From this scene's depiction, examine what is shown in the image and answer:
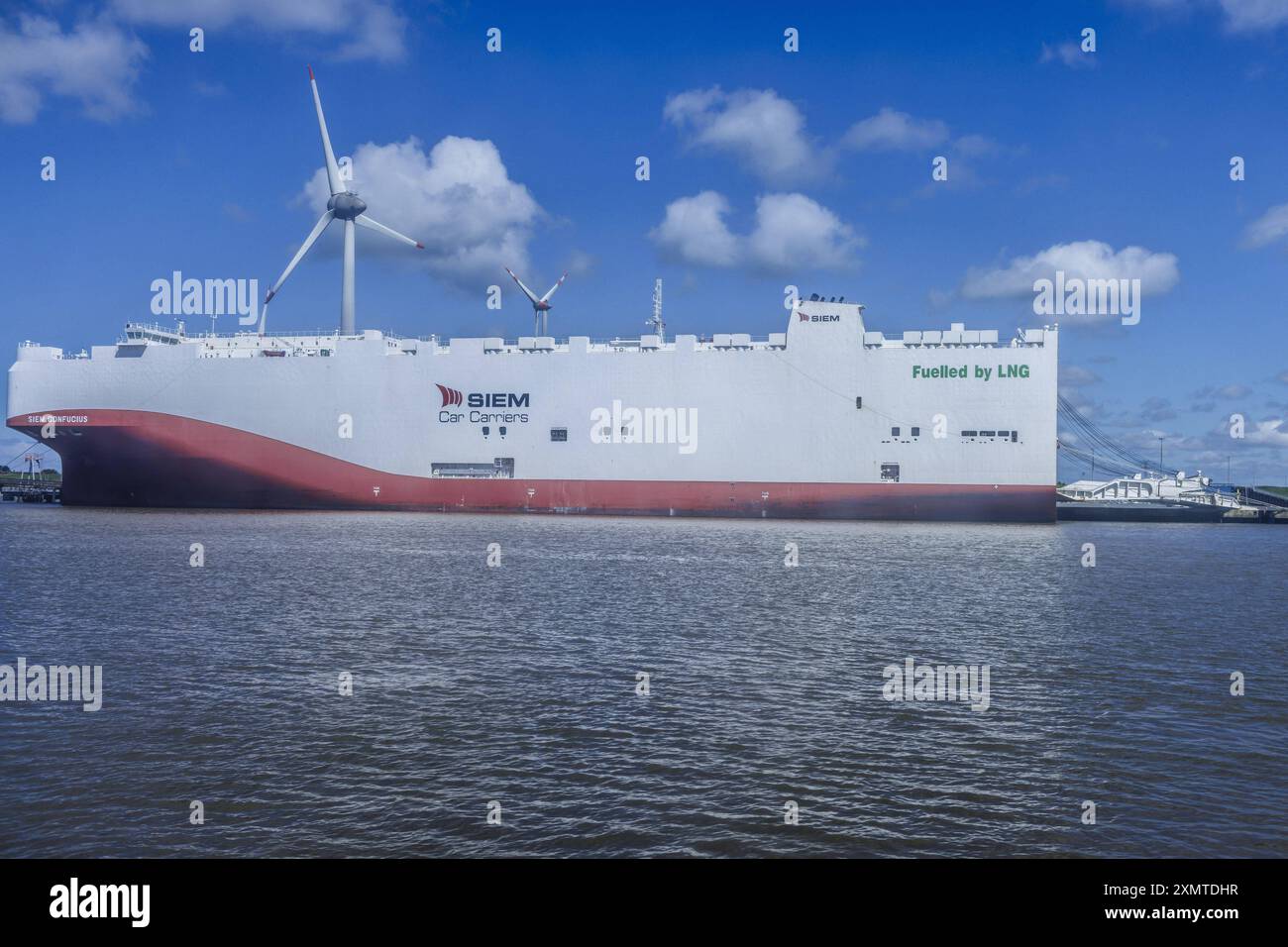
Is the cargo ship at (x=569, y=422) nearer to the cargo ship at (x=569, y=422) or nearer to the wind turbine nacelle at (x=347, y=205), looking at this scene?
the cargo ship at (x=569, y=422)

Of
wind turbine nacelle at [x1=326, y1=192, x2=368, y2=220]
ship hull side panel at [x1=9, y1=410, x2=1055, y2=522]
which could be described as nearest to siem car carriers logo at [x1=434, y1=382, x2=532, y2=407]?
ship hull side panel at [x1=9, y1=410, x2=1055, y2=522]

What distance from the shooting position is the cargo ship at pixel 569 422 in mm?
46875

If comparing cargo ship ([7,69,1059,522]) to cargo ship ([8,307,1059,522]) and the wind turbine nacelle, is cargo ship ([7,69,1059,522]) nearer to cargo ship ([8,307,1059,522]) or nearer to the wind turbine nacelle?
cargo ship ([8,307,1059,522])

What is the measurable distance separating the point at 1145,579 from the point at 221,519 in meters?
43.3

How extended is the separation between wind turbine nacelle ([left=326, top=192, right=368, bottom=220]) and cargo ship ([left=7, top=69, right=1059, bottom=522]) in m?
6.99

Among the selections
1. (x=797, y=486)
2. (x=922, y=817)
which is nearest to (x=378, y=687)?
(x=922, y=817)

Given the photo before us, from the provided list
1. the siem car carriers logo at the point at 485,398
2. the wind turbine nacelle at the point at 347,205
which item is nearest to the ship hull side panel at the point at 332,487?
the siem car carriers logo at the point at 485,398

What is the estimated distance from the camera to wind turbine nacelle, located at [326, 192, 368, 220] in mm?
63406

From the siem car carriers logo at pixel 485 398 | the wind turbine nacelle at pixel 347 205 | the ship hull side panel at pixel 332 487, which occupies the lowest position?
the ship hull side panel at pixel 332 487

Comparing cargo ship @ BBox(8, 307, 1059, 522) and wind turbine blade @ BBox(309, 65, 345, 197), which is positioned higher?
wind turbine blade @ BBox(309, 65, 345, 197)

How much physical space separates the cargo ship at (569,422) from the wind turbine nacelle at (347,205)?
699 cm

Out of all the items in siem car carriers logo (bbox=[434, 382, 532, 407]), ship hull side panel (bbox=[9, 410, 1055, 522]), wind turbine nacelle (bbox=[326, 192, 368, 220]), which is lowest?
ship hull side panel (bbox=[9, 410, 1055, 522])

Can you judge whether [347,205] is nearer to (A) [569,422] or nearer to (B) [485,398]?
(B) [485,398]
